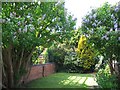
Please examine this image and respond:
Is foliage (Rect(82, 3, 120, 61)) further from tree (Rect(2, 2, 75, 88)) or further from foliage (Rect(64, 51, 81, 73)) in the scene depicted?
foliage (Rect(64, 51, 81, 73))

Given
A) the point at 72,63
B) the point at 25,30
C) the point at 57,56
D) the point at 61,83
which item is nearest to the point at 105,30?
the point at 25,30

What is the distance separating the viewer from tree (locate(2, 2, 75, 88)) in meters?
7.76

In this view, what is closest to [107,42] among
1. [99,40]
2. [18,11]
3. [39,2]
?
[99,40]

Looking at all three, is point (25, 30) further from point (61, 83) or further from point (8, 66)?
point (61, 83)

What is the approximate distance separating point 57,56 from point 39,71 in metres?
5.10

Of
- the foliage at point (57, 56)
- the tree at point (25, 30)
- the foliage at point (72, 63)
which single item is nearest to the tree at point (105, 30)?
the tree at point (25, 30)

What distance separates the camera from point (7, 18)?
7637 mm

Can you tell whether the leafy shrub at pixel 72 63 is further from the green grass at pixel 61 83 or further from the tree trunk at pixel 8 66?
Answer: the tree trunk at pixel 8 66

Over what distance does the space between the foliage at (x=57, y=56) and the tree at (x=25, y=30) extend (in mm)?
8749

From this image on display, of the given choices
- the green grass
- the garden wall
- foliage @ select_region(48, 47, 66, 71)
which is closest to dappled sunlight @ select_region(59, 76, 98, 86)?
the green grass

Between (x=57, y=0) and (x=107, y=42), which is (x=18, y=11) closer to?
(x=57, y=0)

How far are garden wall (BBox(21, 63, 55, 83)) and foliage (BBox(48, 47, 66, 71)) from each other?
1.03 meters

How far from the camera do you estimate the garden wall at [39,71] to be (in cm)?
1265

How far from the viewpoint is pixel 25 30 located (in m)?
8.18
